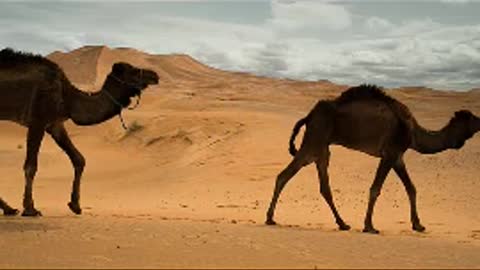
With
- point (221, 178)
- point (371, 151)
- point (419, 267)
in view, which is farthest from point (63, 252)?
point (221, 178)

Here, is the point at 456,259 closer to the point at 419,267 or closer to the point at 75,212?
the point at 419,267

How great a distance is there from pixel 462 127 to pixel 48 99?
747 centimetres

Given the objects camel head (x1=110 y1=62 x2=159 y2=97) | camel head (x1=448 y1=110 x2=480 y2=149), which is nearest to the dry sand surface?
camel head (x1=448 y1=110 x2=480 y2=149)

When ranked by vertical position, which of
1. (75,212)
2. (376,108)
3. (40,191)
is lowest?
(40,191)

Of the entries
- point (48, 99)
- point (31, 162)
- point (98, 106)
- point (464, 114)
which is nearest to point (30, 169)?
point (31, 162)

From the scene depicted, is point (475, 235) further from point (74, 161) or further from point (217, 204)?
point (74, 161)

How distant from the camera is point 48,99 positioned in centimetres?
1217

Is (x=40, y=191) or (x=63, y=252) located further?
(x=40, y=191)

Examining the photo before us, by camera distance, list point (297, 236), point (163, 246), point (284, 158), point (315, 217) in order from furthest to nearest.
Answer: point (284, 158) → point (315, 217) → point (297, 236) → point (163, 246)

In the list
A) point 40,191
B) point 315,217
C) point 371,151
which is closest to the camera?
point 371,151

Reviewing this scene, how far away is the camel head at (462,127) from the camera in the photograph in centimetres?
1293

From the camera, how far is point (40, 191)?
781 inches

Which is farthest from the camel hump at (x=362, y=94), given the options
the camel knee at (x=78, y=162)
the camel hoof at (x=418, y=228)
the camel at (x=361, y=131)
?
the camel knee at (x=78, y=162)

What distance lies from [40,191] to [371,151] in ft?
36.1
